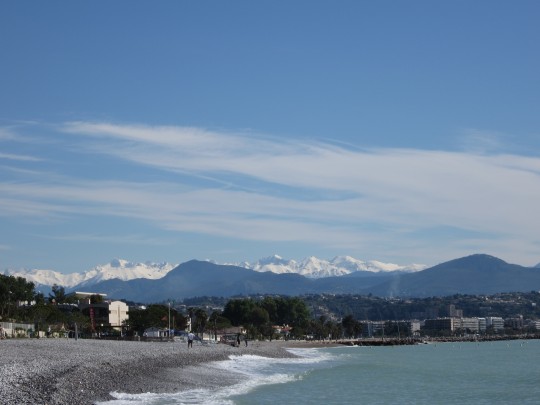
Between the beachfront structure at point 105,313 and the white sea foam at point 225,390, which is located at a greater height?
the beachfront structure at point 105,313

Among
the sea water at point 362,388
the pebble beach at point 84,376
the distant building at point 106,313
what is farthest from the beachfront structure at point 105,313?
the pebble beach at point 84,376

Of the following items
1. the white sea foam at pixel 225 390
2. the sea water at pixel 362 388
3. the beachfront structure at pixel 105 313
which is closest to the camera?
the white sea foam at pixel 225 390

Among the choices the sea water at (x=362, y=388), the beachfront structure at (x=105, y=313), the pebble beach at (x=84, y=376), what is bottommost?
the sea water at (x=362, y=388)

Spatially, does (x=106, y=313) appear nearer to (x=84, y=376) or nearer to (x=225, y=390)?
(x=225, y=390)

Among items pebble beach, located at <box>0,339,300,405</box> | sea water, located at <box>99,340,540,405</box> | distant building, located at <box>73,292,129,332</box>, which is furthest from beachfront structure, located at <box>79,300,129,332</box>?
pebble beach, located at <box>0,339,300,405</box>

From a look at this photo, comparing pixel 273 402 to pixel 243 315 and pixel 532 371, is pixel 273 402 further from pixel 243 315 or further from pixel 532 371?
pixel 243 315

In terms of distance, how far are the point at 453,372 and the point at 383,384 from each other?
16547mm

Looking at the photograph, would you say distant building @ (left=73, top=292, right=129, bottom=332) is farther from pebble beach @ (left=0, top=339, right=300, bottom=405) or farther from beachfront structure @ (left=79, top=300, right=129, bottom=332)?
pebble beach @ (left=0, top=339, right=300, bottom=405)

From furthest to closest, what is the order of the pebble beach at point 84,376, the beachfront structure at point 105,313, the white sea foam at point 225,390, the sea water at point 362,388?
the beachfront structure at point 105,313 < the sea water at point 362,388 < the white sea foam at point 225,390 < the pebble beach at point 84,376

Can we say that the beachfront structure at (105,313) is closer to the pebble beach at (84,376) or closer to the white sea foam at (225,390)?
the white sea foam at (225,390)

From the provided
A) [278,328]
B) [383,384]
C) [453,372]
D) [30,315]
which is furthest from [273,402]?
[278,328]

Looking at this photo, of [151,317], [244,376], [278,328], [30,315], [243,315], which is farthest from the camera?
[278,328]

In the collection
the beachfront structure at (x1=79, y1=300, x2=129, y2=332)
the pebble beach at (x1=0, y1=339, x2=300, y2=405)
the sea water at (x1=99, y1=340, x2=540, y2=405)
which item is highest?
the beachfront structure at (x1=79, y1=300, x2=129, y2=332)

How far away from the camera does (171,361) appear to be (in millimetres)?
55812
